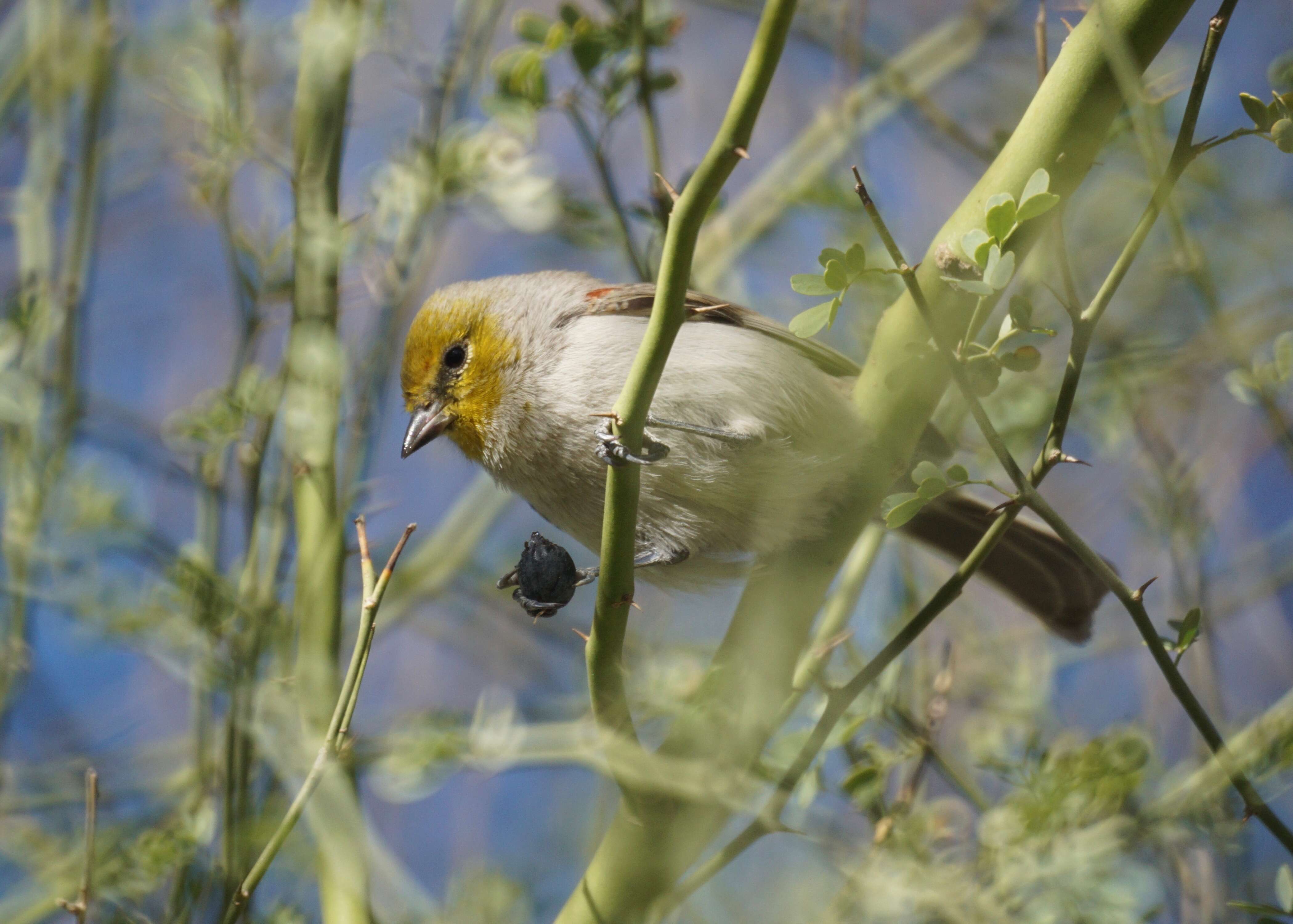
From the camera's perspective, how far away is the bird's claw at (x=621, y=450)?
147cm

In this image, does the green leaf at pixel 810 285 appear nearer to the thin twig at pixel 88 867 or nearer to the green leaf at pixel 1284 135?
the green leaf at pixel 1284 135

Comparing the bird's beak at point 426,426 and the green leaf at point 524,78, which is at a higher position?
the green leaf at point 524,78

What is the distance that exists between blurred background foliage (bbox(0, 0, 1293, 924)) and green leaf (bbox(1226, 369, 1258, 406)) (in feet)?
0.04

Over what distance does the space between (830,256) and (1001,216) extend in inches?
9.2

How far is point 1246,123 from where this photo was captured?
2566 mm

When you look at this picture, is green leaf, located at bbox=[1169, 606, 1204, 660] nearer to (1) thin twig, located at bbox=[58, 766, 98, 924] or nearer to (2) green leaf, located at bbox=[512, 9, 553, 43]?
(1) thin twig, located at bbox=[58, 766, 98, 924]

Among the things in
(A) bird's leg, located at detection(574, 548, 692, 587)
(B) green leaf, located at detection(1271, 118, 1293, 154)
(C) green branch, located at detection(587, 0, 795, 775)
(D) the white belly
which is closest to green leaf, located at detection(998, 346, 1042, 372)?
(B) green leaf, located at detection(1271, 118, 1293, 154)

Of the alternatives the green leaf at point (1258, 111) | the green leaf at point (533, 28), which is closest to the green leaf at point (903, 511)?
the green leaf at point (1258, 111)

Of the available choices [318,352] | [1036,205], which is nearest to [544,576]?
[318,352]

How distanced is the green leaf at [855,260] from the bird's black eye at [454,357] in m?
1.44

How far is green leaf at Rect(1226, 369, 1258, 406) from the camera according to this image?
1821 mm

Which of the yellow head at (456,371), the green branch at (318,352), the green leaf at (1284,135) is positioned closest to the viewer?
the green leaf at (1284,135)

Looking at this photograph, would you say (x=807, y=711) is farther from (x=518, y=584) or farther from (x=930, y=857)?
(x=518, y=584)

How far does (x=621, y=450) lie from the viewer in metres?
1.50
